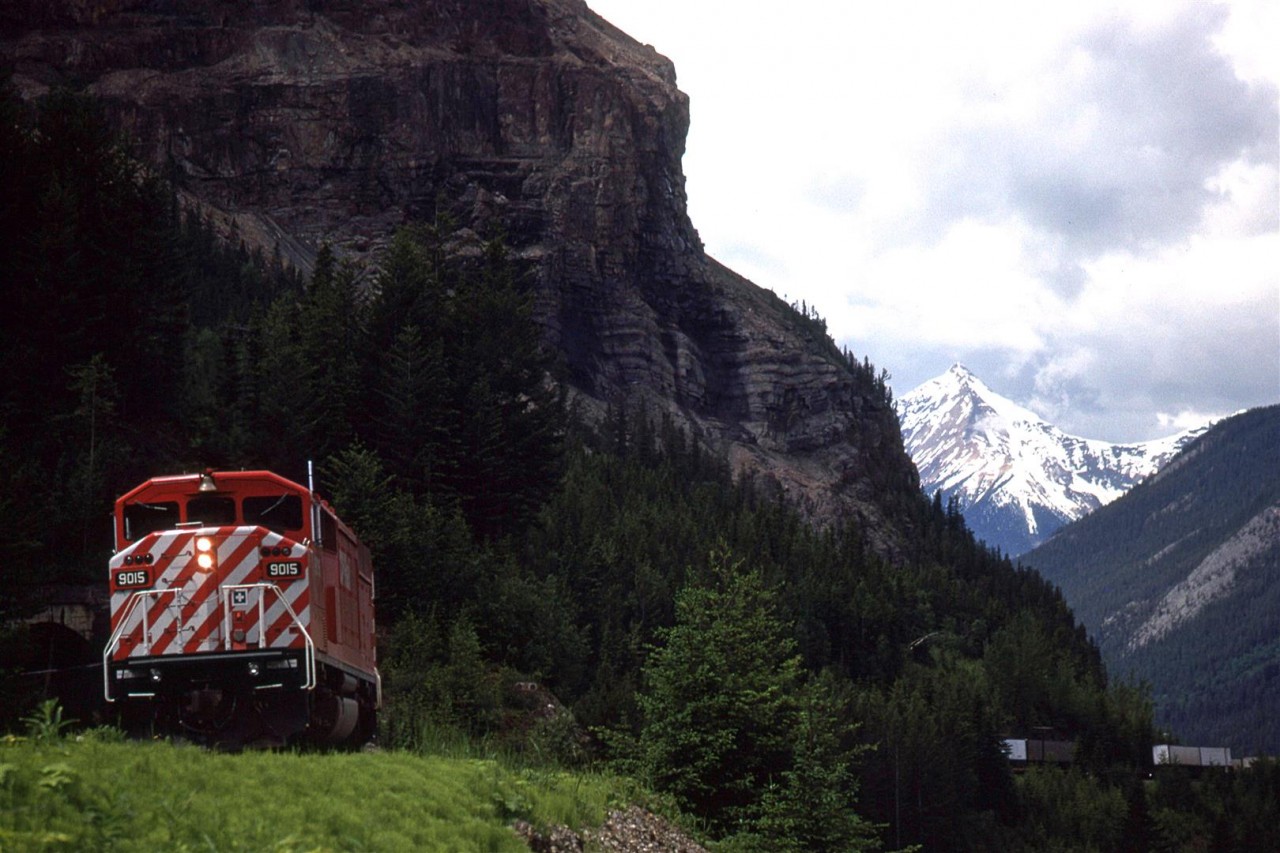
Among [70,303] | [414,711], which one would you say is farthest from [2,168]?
[414,711]

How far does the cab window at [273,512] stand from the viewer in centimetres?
2353

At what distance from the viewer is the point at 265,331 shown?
66188mm

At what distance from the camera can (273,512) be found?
77.6 ft

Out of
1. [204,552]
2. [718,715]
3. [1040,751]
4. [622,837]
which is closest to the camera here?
[204,552]

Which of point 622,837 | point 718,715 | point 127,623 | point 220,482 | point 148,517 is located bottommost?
point 622,837

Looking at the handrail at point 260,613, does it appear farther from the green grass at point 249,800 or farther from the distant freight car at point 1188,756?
the distant freight car at point 1188,756

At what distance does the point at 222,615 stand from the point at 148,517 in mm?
2545

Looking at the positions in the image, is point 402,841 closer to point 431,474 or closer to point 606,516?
point 431,474

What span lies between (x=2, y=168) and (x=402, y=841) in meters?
41.5

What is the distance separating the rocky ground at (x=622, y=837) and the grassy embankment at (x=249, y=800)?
30 centimetres

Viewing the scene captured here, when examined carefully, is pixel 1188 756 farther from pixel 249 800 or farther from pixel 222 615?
pixel 249 800

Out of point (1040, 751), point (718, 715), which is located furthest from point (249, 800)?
point (1040, 751)

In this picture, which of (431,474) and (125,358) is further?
(431,474)

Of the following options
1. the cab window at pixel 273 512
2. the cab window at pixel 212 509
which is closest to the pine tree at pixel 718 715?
the cab window at pixel 273 512
